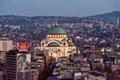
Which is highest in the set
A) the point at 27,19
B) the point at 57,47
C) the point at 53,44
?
the point at 27,19

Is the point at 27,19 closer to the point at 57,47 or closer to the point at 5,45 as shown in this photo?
the point at 5,45


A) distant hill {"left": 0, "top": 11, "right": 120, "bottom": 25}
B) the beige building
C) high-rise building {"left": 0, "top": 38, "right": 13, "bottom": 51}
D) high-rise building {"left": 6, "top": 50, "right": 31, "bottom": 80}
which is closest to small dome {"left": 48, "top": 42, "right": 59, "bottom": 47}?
the beige building

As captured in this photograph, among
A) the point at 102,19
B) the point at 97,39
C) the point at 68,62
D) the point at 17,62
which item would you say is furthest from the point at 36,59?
the point at 102,19

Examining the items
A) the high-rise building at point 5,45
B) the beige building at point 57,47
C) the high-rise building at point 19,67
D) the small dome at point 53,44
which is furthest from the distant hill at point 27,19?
the high-rise building at point 19,67

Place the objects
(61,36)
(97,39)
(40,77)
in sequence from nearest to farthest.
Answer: (40,77)
(61,36)
(97,39)

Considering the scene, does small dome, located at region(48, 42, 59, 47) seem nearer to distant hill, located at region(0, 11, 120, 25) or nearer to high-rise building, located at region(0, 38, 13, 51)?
high-rise building, located at region(0, 38, 13, 51)

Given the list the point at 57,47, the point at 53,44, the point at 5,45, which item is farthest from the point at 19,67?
the point at 5,45

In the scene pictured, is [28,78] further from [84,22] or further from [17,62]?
[84,22]

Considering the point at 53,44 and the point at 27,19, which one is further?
the point at 27,19

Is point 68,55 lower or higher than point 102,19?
lower

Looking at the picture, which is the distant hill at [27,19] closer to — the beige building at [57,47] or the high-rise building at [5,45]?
the high-rise building at [5,45]
